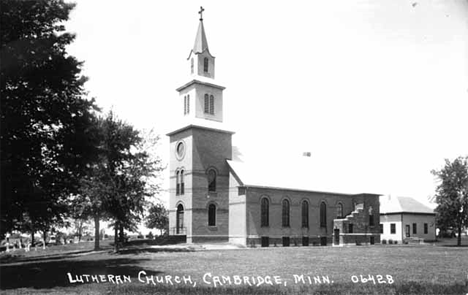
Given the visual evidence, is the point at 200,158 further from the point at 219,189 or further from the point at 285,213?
the point at 285,213

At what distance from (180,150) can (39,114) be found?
26.5 meters

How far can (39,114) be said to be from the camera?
59.7 ft

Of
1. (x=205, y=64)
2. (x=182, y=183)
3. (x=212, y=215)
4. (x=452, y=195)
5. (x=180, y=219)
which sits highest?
(x=205, y=64)

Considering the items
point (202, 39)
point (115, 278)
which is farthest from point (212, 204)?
point (115, 278)

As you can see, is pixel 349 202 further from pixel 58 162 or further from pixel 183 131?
pixel 58 162

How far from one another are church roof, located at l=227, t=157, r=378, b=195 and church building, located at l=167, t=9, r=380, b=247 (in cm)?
14

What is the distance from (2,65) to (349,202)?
42.8 meters

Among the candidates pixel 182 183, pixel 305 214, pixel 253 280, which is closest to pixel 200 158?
pixel 182 183

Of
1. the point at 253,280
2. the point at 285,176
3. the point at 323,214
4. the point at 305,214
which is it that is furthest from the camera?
the point at 323,214

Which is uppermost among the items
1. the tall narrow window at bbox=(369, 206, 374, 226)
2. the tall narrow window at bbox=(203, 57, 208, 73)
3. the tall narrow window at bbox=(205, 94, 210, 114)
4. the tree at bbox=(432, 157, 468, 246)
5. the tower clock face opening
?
the tall narrow window at bbox=(203, 57, 208, 73)

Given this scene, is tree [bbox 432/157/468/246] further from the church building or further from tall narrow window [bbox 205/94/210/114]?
tall narrow window [bbox 205/94/210/114]

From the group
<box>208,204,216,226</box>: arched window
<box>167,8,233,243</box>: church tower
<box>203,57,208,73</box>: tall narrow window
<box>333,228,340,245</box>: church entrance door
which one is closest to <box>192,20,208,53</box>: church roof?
<box>167,8,233,243</box>: church tower

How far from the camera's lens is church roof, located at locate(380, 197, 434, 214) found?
201ft

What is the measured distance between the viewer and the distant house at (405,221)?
60031 millimetres
